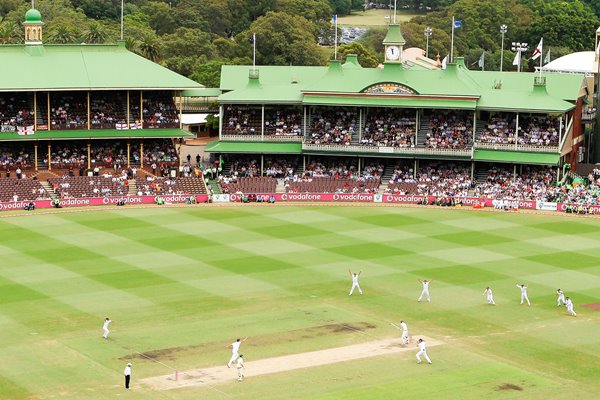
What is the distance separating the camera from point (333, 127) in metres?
103

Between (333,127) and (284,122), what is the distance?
392cm

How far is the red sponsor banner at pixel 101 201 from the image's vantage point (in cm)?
8962

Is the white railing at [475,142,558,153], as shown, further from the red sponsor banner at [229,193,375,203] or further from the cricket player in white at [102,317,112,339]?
the cricket player in white at [102,317,112,339]

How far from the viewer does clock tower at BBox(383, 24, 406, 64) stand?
101875 mm

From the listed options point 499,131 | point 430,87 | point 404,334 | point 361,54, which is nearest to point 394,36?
point 430,87

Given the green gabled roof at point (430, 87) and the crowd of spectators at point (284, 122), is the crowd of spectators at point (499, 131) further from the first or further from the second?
the crowd of spectators at point (284, 122)

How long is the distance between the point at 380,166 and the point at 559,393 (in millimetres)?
51793

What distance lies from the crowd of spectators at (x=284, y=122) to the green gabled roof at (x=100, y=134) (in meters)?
6.47

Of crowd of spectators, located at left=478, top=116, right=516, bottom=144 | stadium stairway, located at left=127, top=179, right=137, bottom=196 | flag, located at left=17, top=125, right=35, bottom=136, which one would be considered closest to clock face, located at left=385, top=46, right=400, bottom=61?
crowd of spectators, located at left=478, top=116, right=516, bottom=144

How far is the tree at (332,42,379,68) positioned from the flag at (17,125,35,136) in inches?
2298

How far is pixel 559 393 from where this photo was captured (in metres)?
51.1

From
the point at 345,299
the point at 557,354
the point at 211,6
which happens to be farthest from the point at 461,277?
the point at 211,6

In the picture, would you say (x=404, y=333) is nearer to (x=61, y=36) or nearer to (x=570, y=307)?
(x=570, y=307)

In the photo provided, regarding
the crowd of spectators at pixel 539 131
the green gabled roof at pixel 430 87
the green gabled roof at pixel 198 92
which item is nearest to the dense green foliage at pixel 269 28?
the green gabled roof at pixel 198 92
